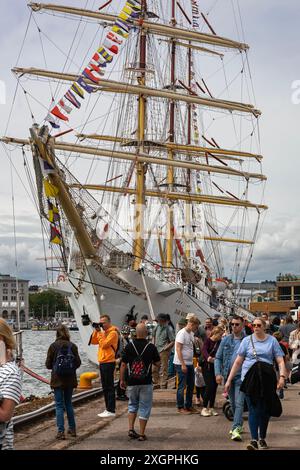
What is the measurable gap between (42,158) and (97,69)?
4287 mm

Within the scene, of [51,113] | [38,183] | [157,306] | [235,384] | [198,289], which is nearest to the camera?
[235,384]

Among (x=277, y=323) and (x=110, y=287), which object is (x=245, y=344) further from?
(x=110, y=287)

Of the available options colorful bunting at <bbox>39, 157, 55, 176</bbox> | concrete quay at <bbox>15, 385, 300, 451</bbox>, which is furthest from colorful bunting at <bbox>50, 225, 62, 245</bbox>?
concrete quay at <bbox>15, 385, 300, 451</bbox>

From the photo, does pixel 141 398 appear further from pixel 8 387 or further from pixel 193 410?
pixel 8 387

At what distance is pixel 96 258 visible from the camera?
31.9 metres

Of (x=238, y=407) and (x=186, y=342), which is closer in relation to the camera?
(x=238, y=407)

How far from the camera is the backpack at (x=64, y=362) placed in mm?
9719

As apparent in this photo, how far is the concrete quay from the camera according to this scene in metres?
9.05

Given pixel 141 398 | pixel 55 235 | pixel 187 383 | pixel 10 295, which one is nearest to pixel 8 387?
pixel 141 398

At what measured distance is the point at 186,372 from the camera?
11820mm

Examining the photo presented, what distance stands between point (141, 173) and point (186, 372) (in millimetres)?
29927
